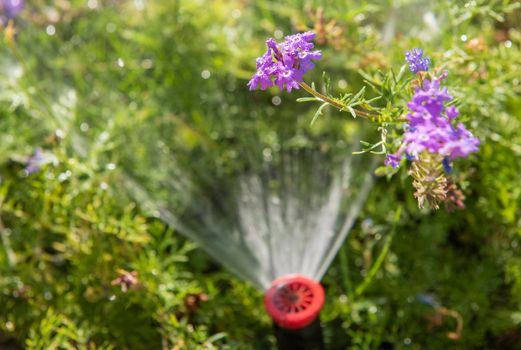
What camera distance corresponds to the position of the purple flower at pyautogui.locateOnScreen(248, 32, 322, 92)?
1.19m

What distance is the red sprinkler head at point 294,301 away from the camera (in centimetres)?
165

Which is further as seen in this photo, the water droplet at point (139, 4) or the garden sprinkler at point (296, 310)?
the water droplet at point (139, 4)

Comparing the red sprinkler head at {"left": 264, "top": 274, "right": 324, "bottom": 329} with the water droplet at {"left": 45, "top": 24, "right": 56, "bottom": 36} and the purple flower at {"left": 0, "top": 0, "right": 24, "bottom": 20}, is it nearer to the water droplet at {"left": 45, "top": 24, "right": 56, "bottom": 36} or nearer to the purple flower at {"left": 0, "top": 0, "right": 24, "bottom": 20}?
the water droplet at {"left": 45, "top": 24, "right": 56, "bottom": 36}

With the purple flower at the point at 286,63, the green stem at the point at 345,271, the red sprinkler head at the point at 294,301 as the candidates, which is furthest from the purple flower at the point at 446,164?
the green stem at the point at 345,271

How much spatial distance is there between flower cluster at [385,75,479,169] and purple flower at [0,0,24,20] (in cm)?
203

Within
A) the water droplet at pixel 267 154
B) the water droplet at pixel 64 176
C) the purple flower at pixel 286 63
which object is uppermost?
the purple flower at pixel 286 63

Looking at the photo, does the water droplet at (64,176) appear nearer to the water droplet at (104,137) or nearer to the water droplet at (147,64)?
the water droplet at (104,137)

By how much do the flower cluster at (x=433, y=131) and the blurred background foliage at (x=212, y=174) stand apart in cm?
47

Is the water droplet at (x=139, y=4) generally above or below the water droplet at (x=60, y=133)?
above

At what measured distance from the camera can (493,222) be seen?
1973 millimetres

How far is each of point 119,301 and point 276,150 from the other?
773 millimetres

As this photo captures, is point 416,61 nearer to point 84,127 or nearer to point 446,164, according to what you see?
point 446,164

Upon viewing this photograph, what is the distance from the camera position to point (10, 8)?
263 centimetres

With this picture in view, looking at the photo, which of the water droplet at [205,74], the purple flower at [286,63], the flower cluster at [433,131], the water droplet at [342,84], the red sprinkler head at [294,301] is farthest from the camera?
the water droplet at [205,74]
